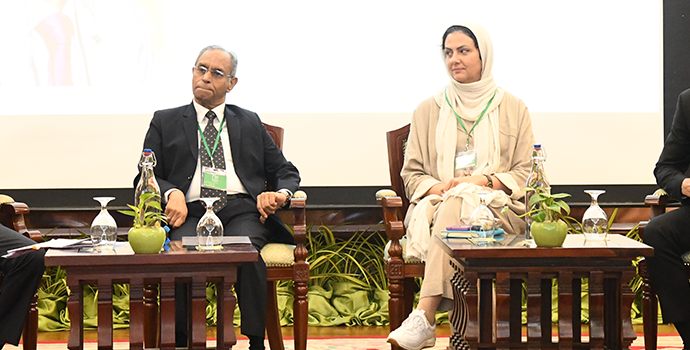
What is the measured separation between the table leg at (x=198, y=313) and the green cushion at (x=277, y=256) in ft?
2.06

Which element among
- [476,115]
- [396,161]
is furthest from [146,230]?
[476,115]

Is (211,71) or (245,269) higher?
(211,71)

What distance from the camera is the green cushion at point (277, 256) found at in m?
2.87

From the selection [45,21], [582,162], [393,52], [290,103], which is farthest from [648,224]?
[45,21]

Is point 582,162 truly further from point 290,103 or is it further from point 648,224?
point 290,103

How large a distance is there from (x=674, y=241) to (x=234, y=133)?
1776 millimetres

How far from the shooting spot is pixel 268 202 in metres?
2.94

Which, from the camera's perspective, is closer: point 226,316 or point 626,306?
point 226,316

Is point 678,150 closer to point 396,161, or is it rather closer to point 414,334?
point 396,161

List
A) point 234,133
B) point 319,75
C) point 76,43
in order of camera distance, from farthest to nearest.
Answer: point 319,75 → point 76,43 → point 234,133

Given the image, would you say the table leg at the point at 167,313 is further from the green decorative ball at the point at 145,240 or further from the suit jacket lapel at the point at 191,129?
the suit jacket lapel at the point at 191,129

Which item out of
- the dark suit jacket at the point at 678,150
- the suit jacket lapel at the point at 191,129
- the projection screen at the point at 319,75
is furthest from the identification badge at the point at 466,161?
the suit jacket lapel at the point at 191,129

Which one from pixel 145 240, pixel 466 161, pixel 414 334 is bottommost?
pixel 414 334

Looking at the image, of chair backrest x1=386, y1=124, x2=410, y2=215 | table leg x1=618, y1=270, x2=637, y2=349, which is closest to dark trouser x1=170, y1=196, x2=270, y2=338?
chair backrest x1=386, y1=124, x2=410, y2=215
